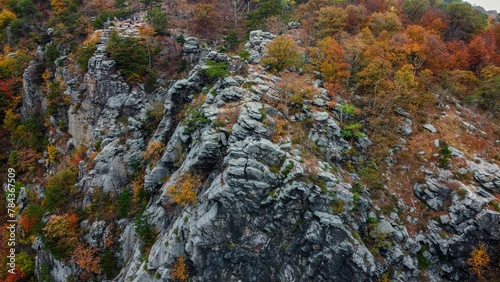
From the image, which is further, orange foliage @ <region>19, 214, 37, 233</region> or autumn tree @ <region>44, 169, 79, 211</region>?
orange foliage @ <region>19, 214, 37, 233</region>

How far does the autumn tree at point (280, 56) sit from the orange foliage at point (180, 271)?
20.6 metres

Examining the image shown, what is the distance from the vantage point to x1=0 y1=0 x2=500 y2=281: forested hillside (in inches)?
829

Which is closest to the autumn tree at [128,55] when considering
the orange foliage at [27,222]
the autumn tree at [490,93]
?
the orange foliage at [27,222]

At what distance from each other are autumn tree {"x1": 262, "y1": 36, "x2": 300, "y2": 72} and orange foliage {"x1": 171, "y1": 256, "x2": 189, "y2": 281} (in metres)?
20.6

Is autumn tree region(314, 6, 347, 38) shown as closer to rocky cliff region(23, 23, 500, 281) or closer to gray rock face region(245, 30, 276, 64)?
gray rock face region(245, 30, 276, 64)

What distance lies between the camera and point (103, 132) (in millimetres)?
35562

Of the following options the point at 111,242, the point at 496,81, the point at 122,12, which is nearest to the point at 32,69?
the point at 122,12

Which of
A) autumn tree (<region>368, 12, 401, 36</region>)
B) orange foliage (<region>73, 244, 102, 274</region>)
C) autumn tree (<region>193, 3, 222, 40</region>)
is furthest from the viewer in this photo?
autumn tree (<region>193, 3, 222, 40</region>)

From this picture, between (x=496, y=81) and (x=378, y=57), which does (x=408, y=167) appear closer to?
(x=378, y=57)

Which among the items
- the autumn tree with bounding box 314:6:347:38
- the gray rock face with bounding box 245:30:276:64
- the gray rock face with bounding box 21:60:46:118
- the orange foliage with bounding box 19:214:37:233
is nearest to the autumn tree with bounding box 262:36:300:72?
the gray rock face with bounding box 245:30:276:64

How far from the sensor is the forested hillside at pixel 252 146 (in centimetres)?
2105

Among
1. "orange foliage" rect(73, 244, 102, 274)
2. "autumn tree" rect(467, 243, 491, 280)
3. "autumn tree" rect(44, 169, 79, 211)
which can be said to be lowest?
"orange foliage" rect(73, 244, 102, 274)

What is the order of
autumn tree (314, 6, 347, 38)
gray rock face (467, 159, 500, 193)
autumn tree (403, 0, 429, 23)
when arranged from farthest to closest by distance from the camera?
autumn tree (403, 0, 429, 23) < autumn tree (314, 6, 347, 38) < gray rock face (467, 159, 500, 193)

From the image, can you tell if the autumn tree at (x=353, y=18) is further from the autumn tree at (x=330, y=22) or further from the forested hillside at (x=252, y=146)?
the autumn tree at (x=330, y=22)
